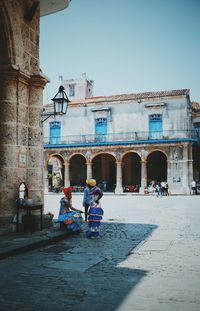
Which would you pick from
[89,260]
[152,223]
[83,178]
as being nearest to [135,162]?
[83,178]

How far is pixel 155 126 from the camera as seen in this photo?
2950cm

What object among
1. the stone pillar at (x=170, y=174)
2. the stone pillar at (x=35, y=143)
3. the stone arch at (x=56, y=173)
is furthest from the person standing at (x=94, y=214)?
the stone arch at (x=56, y=173)

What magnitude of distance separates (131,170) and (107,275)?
29.2 metres

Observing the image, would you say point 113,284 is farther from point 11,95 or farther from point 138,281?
point 11,95

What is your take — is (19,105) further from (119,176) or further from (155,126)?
(155,126)

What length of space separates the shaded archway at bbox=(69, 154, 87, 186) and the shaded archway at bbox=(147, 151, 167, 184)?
22.6 ft

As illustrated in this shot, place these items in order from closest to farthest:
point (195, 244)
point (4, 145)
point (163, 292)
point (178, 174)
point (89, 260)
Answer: point (163, 292), point (89, 260), point (195, 244), point (4, 145), point (178, 174)

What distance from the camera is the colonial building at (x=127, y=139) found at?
92.5ft

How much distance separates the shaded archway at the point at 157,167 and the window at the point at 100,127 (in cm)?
530

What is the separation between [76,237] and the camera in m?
7.20

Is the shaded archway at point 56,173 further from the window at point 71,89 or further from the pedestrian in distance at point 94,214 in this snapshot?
the pedestrian in distance at point 94,214

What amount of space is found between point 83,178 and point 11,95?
2771 cm

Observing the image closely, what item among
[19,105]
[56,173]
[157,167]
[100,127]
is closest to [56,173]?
[56,173]

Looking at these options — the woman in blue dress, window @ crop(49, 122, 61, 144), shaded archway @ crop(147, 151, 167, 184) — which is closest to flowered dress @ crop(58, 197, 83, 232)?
the woman in blue dress
